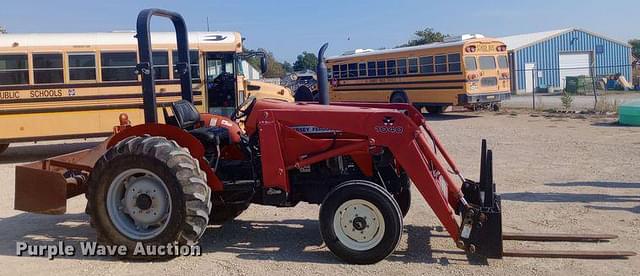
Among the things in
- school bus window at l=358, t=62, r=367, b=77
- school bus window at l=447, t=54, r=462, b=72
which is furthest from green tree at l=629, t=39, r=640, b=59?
school bus window at l=447, t=54, r=462, b=72

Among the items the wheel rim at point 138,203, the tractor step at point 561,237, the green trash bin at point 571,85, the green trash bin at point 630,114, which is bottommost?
the tractor step at point 561,237

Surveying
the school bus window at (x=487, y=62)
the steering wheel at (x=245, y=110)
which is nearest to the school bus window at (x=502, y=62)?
the school bus window at (x=487, y=62)

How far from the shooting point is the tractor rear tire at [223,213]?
6812mm

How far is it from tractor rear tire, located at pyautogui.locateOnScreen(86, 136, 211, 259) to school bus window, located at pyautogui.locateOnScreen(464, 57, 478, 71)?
16511 mm

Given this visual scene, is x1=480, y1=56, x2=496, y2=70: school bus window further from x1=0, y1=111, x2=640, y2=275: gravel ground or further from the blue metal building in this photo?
the blue metal building

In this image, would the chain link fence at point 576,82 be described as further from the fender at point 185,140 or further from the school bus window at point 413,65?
the fender at point 185,140

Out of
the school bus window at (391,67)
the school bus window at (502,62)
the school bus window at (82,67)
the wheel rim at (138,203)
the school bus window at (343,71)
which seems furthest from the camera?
the school bus window at (343,71)

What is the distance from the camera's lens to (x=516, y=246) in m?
5.85

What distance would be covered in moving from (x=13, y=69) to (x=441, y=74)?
45.4ft

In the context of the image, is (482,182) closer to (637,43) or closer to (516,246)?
(516,246)

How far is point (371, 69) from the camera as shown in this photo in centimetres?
2505

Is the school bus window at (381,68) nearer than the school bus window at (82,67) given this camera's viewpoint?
No

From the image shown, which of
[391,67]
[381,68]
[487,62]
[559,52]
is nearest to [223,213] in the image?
[487,62]

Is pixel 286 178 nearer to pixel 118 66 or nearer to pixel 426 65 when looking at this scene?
pixel 118 66
